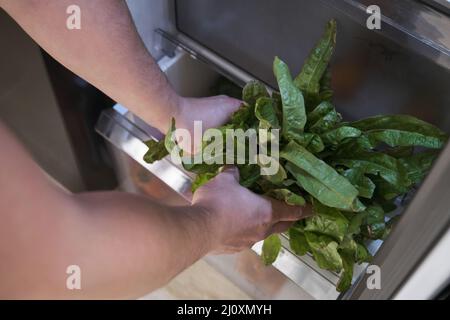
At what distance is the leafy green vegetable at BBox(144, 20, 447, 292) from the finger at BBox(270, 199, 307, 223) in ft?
0.03

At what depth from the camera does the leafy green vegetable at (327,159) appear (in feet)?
1.83

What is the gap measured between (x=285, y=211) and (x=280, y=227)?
0.04 meters

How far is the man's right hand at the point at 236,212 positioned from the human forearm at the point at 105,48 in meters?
0.11

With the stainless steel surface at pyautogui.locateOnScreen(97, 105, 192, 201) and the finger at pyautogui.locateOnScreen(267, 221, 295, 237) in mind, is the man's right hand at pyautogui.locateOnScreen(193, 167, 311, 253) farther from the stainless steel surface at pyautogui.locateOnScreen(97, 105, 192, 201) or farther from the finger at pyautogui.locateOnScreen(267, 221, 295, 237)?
the stainless steel surface at pyautogui.locateOnScreen(97, 105, 192, 201)

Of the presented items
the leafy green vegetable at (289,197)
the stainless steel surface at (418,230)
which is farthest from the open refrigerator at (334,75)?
the leafy green vegetable at (289,197)

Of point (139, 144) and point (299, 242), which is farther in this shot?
point (139, 144)

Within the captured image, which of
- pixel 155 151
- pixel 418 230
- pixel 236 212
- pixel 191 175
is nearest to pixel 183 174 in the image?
pixel 191 175

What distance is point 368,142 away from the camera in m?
0.58

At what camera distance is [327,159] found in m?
0.62

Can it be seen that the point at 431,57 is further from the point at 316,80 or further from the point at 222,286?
the point at 222,286

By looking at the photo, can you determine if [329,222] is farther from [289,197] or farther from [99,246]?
[99,246]
